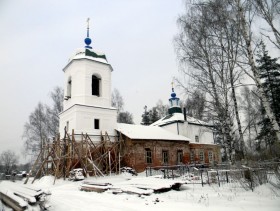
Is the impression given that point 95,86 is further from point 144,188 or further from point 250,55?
point 250,55

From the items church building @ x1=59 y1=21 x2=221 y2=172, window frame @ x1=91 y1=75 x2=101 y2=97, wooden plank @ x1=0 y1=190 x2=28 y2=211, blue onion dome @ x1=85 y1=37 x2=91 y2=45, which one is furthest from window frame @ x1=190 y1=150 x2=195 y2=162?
wooden plank @ x1=0 y1=190 x2=28 y2=211

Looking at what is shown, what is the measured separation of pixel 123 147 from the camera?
2161 centimetres

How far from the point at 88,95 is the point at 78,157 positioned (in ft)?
17.5

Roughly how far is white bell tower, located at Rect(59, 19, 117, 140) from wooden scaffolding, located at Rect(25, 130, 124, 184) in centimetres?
98

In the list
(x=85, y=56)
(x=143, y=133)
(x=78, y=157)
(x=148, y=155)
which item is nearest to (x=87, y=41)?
(x=85, y=56)

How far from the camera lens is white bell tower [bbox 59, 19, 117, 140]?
786 inches

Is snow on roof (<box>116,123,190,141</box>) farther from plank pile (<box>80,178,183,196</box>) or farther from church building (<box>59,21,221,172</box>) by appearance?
plank pile (<box>80,178,183,196</box>)

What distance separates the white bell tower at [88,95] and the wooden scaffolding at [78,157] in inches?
38.7

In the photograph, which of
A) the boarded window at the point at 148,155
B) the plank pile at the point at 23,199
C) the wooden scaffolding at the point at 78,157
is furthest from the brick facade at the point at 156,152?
the plank pile at the point at 23,199

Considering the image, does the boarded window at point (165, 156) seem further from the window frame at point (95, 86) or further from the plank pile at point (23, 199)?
the plank pile at point (23, 199)

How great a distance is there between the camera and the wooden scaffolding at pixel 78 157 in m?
17.6

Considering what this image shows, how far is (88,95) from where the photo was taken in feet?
67.6

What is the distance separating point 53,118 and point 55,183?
49.3 ft

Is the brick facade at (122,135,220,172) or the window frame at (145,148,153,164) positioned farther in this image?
the window frame at (145,148,153,164)
